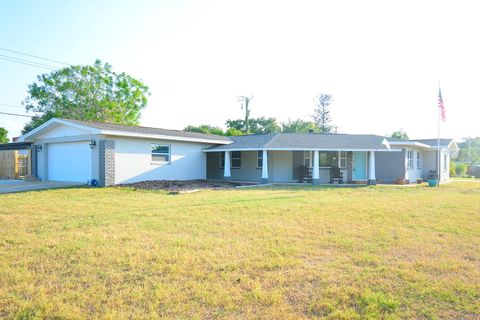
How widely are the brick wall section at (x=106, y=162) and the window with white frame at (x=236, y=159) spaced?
8.53m

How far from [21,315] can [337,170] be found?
1900 cm

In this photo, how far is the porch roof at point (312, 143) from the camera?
19.5m

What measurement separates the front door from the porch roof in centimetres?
96

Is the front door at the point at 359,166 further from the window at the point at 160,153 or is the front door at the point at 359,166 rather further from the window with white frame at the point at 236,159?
the window at the point at 160,153

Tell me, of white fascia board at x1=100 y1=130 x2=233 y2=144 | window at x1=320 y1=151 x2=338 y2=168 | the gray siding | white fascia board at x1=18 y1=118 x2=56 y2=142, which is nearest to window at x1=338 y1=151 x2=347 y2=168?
window at x1=320 y1=151 x2=338 y2=168

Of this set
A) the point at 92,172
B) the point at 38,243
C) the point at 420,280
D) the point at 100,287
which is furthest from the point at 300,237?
the point at 92,172

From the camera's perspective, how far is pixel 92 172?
1670 centimetres

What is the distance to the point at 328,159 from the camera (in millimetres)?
21516

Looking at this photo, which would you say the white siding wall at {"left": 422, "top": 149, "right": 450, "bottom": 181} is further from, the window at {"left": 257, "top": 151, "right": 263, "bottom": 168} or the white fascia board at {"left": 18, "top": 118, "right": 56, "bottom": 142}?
the white fascia board at {"left": 18, "top": 118, "right": 56, "bottom": 142}

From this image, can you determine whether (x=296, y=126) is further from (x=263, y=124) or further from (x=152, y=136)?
(x=152, y=136)

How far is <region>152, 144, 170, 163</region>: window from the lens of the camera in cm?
1867

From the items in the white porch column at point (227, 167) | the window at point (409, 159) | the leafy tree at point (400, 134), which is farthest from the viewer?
the leafy tree at point (400, 134)

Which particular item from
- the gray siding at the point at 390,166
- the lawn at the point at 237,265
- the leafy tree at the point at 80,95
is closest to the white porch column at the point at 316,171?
the gray siding at the point at 390,166

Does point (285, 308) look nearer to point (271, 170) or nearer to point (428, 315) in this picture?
point (428, 315)
